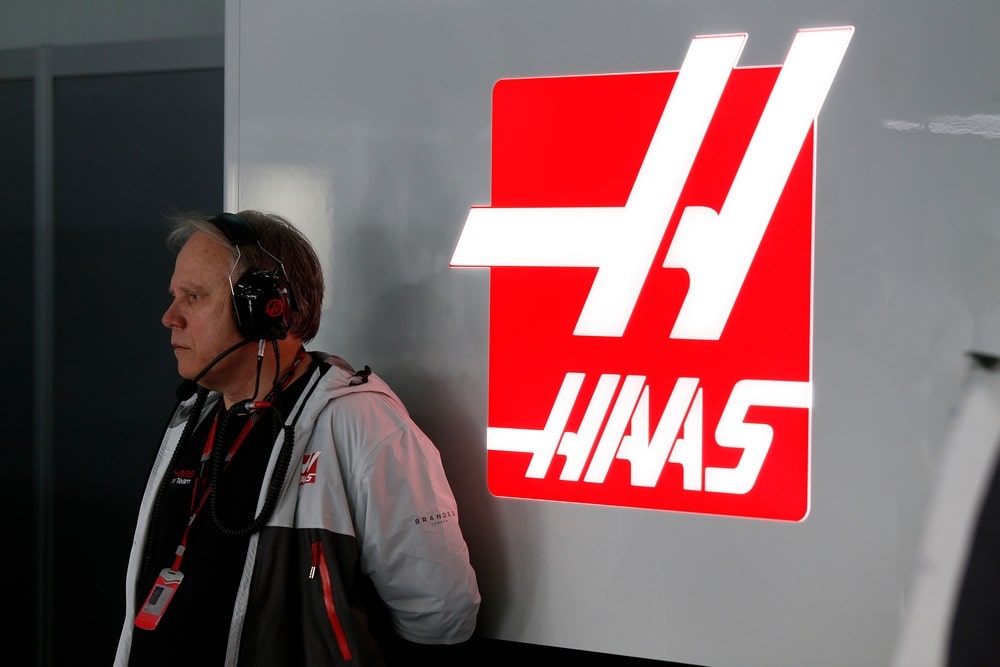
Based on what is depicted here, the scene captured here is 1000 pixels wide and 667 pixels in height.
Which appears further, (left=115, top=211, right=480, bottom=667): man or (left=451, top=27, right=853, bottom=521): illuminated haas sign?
(left=451, top=27, right=853, bottom=521): illuminated haas sign

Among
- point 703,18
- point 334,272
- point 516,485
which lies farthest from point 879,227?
point 334,272

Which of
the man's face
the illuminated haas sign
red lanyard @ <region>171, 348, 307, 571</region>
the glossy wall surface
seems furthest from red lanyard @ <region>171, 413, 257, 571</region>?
the illuminated haas sign

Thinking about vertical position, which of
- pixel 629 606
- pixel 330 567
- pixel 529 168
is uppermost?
pixel 529 168

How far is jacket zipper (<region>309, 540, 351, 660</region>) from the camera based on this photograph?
122cm

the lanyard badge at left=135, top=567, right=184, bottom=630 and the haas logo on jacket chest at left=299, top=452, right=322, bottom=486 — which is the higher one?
the haas logo on jacket chest at left=299, top=452, right=322, bottom=486

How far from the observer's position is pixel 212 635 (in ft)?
4.07

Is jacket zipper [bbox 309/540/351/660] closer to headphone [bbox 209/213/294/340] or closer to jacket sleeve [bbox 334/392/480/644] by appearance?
jacket sleeve [bbox 334/392/480/644]

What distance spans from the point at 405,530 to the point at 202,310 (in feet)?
1.61

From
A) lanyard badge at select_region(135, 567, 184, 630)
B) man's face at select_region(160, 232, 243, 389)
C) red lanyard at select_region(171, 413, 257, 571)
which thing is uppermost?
man's face at select_region(160, 232, 243, 389)

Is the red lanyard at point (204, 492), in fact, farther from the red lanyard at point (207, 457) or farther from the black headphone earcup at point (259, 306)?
the black headphone earcup at point (259, 306)

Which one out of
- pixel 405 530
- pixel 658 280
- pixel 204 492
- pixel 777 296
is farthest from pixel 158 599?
pixel 777 296

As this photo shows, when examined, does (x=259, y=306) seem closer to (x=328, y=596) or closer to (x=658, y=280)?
(x=328, y=596)

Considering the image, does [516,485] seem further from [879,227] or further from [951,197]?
[951,197]

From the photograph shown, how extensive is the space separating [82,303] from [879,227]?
1926 mm
